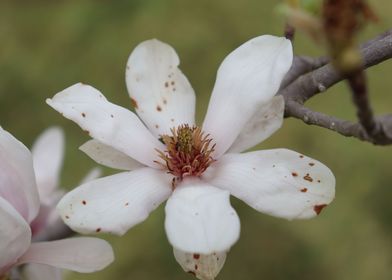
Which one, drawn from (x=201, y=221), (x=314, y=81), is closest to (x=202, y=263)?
→ (x=201, y=221)

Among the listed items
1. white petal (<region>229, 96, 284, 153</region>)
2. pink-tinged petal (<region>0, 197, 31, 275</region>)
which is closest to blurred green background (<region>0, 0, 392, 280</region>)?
white petal (<region>229, 96, 284, 153</region>)

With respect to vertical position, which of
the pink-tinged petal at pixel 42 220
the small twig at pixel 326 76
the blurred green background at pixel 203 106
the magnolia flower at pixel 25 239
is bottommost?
the blurred green background at pixel 203 106

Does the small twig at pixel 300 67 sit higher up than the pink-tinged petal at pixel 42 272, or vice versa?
the small twig at pixel 300 67

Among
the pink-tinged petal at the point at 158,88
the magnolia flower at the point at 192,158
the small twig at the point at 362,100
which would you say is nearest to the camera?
the small twig at the point at 362,100

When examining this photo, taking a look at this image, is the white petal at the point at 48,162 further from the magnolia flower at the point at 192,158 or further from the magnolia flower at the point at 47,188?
the magnolia flower at the point at 192,158

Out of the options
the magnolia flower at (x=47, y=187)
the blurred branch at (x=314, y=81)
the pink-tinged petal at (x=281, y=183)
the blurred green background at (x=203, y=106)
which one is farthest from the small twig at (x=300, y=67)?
the blurred green background at (x=203, y=106)

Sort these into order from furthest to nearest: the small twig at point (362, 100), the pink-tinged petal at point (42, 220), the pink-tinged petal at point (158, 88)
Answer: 1. the pink-tinged petal at point (42, 220)
2. the pink-tinged petal at point (158, 88)
3. the small twig at point (362, 100)

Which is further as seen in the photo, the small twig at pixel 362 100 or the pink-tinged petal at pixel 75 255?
the pink-tinged petal at pixel 75 255
